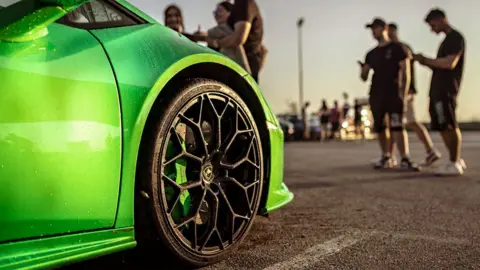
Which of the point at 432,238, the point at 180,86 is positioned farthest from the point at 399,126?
the point at 180,86

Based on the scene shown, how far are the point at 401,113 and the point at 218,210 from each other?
16.4ft

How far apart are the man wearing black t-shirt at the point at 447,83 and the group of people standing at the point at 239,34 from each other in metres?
2.51

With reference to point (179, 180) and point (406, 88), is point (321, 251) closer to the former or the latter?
point (179, 180)

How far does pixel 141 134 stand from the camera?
176cm

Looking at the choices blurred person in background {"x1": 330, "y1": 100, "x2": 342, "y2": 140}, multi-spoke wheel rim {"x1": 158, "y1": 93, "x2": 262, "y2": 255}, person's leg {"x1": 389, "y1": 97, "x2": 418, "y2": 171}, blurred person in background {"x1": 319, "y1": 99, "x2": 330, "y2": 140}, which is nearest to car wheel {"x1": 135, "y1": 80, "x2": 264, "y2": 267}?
multi-spoke wheel rim {"x1": 158, "y1": 93, "x2": 262, "y2": 255}

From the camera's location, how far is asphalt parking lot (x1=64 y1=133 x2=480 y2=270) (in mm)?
2049

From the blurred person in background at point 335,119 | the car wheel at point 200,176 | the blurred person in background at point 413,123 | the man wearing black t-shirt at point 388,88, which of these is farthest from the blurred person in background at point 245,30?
the blurred person in background at point 335,119

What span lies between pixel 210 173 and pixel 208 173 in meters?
0.02

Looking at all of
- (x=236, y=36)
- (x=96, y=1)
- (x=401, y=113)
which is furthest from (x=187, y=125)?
(x=401, y=113)

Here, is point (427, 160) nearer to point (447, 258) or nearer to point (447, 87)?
point (447, 87)

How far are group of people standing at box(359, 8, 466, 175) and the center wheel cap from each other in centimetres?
427

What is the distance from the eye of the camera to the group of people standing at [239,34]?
12.6 ft

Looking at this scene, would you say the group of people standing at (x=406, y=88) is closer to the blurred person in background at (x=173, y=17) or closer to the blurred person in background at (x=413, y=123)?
the blurred person in background at (x=413, y=123)

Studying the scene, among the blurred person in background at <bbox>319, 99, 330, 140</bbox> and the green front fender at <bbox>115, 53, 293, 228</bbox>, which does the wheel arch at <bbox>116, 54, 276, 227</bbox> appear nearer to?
the green front fender at <bbox>115, 53, 293, 228</bbox>
